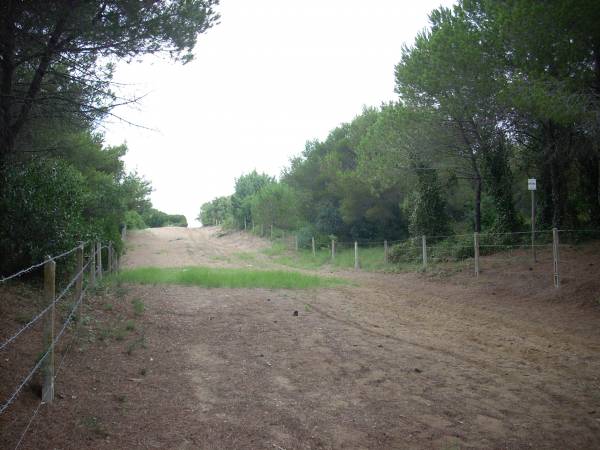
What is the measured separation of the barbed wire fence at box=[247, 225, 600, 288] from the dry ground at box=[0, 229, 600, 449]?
293cm

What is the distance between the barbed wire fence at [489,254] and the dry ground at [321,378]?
9.62 ft

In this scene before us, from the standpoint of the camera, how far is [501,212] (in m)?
18.5

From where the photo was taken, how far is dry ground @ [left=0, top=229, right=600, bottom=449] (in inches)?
174

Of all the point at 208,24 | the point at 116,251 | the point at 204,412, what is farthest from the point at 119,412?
the point at 116,251

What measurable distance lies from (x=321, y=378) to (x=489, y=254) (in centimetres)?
1359

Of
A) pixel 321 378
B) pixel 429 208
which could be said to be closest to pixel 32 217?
pixel 321 378

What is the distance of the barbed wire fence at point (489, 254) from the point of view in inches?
559

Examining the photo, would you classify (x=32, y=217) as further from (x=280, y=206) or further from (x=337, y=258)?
(x=280, y=206)

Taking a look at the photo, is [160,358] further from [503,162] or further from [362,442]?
[503,162]

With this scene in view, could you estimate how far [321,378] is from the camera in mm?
6066

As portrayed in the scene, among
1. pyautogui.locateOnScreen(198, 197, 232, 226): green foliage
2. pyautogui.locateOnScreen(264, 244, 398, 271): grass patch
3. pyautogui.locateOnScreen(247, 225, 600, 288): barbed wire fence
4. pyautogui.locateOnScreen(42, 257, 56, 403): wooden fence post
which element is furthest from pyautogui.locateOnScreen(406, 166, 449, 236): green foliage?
pyautogui.locateOnScreen(198, 197, 232, 226): green foliage

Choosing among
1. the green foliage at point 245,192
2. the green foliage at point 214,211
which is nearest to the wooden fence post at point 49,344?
the green foliage at point 245,192

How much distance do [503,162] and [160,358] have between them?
16045 mm

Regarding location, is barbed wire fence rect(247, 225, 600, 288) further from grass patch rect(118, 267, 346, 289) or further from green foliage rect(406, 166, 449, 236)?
grass patch rect(118, 267, 346, 289)
